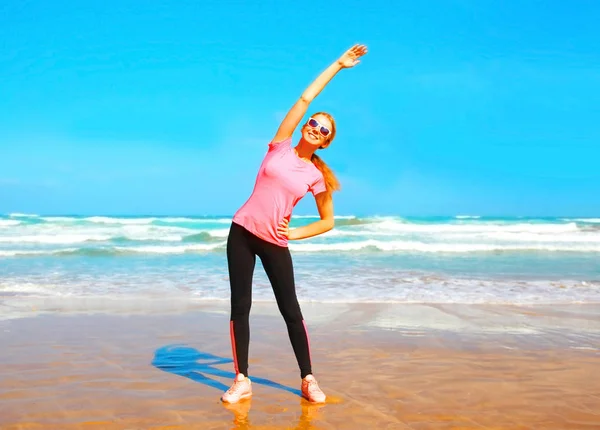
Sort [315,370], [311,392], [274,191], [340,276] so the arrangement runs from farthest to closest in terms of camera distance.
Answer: [340,276]
[315,370]
[311,392]
[274,191]

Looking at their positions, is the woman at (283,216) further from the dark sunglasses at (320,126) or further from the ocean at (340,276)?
the ocean at (340,276)

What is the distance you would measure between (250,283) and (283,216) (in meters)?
0.58

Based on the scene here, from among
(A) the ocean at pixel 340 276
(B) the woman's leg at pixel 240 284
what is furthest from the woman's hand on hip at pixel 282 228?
(A) the ocean at pixel 340 276

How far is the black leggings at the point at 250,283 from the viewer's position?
14.5 feet

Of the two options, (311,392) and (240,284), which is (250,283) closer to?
(240,284)

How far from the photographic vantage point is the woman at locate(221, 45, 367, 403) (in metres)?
4.34

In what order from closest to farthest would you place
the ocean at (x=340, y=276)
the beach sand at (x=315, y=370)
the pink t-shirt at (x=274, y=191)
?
the beach sand at (x=315, y=370), the pink t-shirt at (x=274, y=191), the ocean at (x=340, y=276)

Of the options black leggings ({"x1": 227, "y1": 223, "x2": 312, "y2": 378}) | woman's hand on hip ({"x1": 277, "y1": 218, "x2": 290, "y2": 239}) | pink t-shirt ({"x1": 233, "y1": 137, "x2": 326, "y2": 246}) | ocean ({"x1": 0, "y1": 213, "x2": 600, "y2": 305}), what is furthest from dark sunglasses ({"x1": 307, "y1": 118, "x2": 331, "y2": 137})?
ocean ({"x1": 0, "y1": 213, "x2": 600, "y2": 305})

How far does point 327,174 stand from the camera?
4.54 m

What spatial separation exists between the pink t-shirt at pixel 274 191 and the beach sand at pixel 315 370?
1.29 metres

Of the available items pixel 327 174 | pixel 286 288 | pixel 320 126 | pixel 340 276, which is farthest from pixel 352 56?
pixel 340 276

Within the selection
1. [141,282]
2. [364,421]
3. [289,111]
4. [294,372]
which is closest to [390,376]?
[294,372]

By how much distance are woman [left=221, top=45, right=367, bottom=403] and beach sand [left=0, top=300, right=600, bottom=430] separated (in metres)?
0.43

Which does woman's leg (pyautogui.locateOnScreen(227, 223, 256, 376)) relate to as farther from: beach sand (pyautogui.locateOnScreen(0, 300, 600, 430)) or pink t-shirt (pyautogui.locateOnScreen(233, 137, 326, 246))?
beach sand (pyautogui.locateOnScreen(0, 300, 600, 430))
